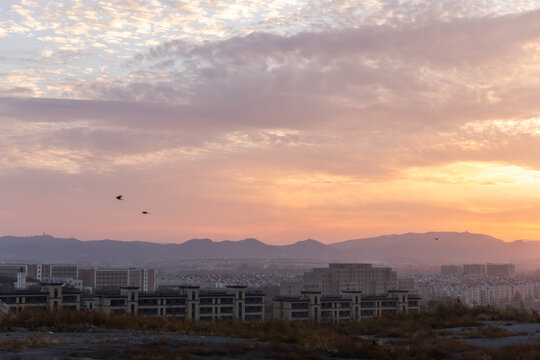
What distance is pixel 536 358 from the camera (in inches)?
582

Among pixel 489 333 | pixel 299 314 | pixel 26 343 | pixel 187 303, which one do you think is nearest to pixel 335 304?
pixel 299 314

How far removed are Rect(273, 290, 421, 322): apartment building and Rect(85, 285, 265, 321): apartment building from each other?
6078mm

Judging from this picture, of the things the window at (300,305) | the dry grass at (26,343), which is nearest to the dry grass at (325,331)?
the dry grass at (26,343)

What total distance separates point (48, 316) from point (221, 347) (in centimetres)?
812

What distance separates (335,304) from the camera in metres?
136

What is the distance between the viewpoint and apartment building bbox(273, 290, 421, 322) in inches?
4926

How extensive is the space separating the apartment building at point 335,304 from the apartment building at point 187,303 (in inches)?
239

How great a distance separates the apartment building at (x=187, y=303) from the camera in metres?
116

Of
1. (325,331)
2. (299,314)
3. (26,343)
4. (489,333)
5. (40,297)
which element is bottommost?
(299,314)

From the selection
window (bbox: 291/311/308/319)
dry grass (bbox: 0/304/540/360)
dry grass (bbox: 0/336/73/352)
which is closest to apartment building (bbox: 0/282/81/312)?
window (bbox: 291/311/308/319)

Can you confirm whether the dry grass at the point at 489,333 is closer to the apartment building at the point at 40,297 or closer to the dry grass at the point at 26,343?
the dry grass at the point at 26,343

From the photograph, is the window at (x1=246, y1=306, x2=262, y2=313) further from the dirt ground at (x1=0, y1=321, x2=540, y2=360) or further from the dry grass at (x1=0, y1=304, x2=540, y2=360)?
the dirt ground at (x1=0, y1=321, x2=540, y2=360)

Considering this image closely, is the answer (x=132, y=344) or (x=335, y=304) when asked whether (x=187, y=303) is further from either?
(x=132, y=344)

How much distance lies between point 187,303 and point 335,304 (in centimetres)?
3356
